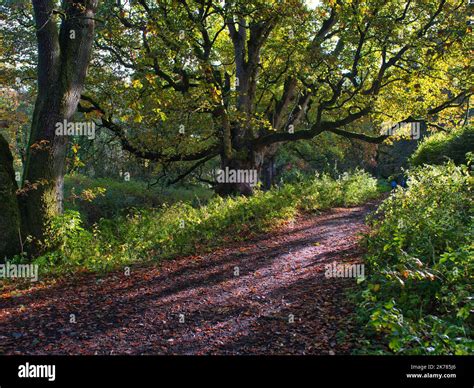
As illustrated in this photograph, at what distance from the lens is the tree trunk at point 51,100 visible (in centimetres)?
716

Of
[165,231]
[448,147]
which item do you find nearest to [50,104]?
[165,231]

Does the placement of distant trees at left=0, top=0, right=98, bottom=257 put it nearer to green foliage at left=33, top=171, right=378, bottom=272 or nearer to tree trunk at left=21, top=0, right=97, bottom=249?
tree trunk at left=21, top=0, right=97, bottom=249

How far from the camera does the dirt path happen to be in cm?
417

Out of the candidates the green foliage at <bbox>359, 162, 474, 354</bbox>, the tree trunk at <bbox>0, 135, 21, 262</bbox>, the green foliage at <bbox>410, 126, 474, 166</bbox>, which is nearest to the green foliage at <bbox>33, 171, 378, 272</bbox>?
the tree trunk at <bbox>0, 135, 21, 262</bbox>

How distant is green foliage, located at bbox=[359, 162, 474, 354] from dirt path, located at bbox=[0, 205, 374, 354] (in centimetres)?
58

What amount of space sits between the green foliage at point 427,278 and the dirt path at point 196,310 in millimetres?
579

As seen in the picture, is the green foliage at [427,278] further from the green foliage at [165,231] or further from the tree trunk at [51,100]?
the tree trunk at [51,100]

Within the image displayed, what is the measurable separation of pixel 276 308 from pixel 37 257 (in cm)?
451

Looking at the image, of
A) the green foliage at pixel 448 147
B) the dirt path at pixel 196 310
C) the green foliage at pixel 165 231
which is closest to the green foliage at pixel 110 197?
the green foliage at pixel 165 231

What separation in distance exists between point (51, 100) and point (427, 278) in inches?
270

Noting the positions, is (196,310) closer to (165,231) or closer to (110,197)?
(165,231)

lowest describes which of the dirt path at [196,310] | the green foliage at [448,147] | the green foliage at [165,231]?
the dirt path at [196,310]
